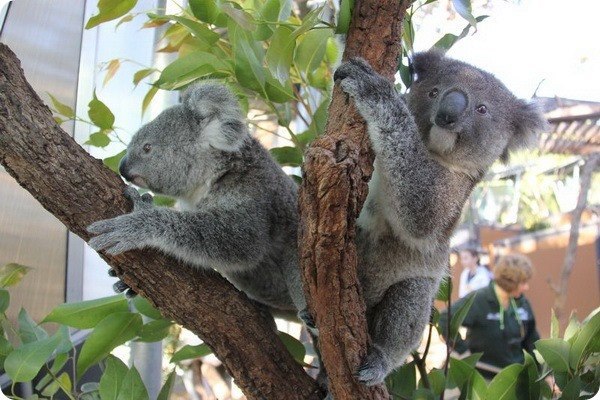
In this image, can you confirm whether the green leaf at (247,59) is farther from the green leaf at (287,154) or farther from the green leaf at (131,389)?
the green leaf at (131,389)

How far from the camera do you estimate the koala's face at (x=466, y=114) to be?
2.11m

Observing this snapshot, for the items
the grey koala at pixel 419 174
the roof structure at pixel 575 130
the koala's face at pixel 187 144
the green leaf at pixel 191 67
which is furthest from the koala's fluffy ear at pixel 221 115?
the roof structure at pixel 575 130

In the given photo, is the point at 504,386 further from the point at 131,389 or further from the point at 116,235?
the point at 116,235

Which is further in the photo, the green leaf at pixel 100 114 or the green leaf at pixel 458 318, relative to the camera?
the green leaf at pixel 458 318

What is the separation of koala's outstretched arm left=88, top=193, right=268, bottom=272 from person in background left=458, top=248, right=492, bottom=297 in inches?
215

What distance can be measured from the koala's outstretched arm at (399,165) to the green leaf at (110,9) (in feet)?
2.48

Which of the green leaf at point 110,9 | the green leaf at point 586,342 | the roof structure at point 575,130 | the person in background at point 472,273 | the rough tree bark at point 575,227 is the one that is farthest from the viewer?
the person in background at point 472,273

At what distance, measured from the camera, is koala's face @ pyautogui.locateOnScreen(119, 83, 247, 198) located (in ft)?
7.75

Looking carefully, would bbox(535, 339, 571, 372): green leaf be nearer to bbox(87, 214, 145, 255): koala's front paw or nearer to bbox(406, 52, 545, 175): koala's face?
bbox(406, 52, 545, 175): koala's face

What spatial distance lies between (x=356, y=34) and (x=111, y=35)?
2.03 meters

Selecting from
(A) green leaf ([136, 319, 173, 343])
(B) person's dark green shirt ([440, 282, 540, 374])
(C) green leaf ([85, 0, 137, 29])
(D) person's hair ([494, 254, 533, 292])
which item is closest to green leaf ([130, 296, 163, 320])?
(A) green leaf ([136, 319, 173, 343])

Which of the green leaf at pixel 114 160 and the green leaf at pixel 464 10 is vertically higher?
the green leaf at pixel 464 10

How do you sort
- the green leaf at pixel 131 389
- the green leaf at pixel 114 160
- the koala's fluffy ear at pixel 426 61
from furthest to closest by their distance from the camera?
1. the green leaf at pixel 114 160
2. the koala's fluffy ear at pixel 426 61
3. the green leaf at pixel 131 389

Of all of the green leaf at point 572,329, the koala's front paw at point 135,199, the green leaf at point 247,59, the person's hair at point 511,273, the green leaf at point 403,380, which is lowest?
the person's hair at point 511,273
